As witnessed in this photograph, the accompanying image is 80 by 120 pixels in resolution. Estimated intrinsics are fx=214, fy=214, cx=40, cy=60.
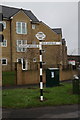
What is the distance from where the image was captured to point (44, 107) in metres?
8.59

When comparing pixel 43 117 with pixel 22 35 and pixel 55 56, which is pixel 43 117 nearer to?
pixel 22 35

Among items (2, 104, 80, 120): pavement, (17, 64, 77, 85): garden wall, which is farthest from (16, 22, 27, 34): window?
(2, 104, 80, 120): pavement

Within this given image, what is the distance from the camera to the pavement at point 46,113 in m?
6.99

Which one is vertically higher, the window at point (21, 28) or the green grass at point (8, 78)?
the window at point (21, 28)

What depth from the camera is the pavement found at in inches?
275

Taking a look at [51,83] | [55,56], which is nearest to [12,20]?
[55,56]

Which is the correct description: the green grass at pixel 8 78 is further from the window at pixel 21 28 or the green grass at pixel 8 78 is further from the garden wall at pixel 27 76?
the window at pixel 21 28

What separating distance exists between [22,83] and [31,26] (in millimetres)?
19514

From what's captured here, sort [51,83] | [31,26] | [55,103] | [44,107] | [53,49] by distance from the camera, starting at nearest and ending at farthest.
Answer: [44,107] → [55,103] → [51,83] → [31,26] → [53,49]

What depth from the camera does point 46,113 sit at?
7.50 metres

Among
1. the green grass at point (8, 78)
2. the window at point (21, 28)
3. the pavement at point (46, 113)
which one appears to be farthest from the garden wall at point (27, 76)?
the window at point (21, 28)

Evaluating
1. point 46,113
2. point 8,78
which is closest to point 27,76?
point 8,78

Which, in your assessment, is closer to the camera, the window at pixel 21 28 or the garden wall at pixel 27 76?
the garden wall at pixel 27 76

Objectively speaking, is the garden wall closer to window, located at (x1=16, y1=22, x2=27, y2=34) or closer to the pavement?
the pavement
